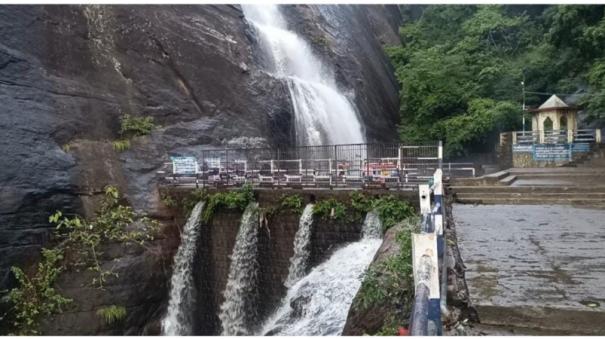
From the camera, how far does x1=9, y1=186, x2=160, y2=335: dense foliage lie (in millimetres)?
10477

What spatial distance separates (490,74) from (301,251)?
19323mm

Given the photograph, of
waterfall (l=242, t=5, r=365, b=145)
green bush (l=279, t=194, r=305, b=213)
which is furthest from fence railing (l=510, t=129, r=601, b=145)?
green bush (l=279, t=194, r=305, b=213)

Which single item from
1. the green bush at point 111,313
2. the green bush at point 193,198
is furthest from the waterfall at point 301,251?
the green bush at point 111,313

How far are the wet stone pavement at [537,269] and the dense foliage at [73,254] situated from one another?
8.75 meters

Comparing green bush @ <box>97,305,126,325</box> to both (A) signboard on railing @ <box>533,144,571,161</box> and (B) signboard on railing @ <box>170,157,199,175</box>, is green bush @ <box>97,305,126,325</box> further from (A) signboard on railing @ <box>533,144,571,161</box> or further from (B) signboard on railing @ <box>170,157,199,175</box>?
(A) signboard on railing @ <box>533,144,571,161</box>

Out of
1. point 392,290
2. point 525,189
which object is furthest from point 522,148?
point 392,290

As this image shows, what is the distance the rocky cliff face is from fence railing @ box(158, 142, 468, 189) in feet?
2.63

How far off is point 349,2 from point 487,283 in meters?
29.2

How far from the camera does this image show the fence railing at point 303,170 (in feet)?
38.7

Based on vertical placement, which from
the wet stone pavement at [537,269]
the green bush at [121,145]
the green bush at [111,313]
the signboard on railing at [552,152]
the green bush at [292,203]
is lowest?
the green bush at [111,313]

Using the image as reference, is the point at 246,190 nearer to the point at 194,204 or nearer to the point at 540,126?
the point at 194,204

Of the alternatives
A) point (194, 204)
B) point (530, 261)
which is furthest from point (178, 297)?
point (530, 261)

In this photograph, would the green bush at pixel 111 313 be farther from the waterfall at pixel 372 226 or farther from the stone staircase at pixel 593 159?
the stone staircase at pixel 593 159

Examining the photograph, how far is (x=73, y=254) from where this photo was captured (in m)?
11.4
